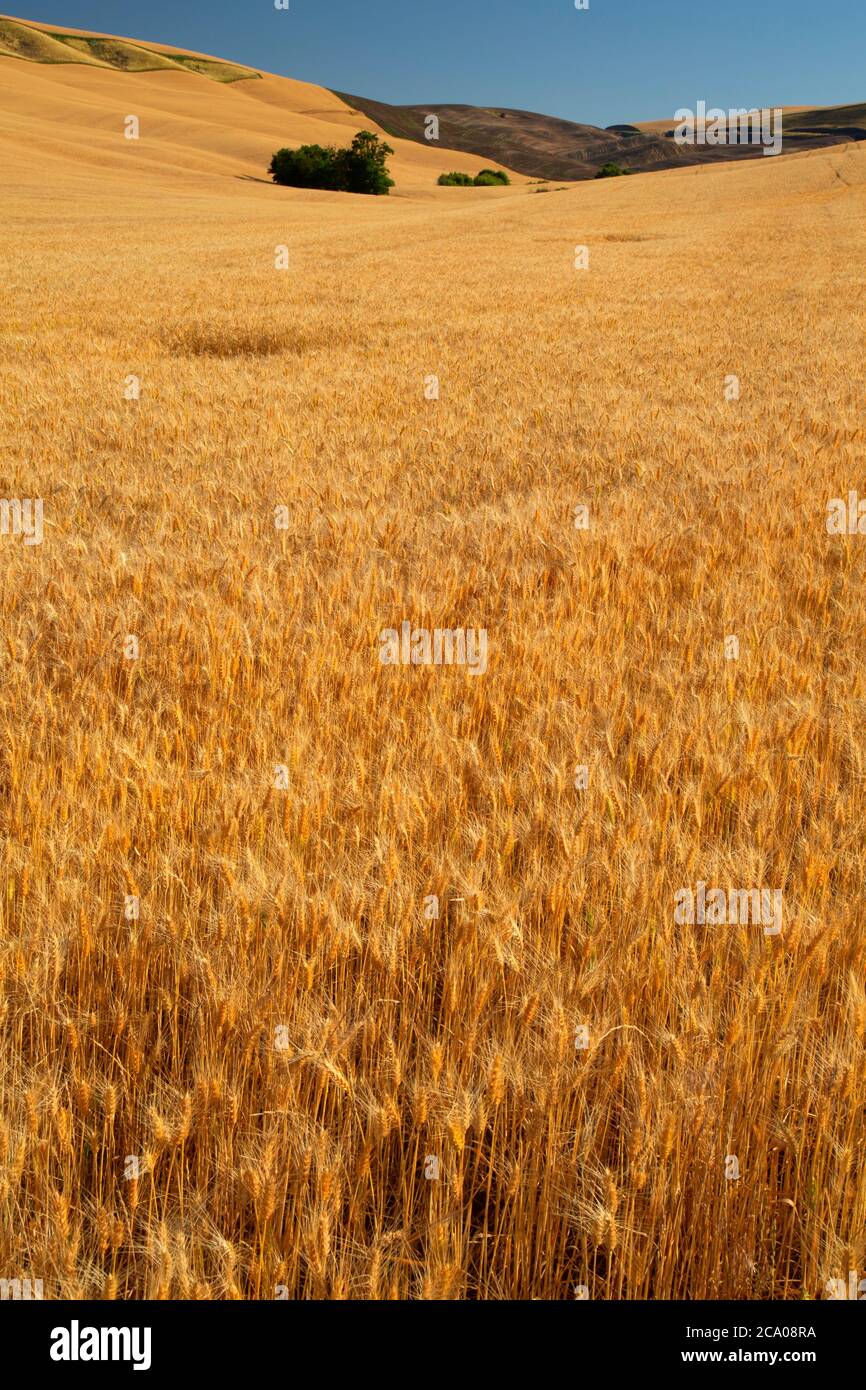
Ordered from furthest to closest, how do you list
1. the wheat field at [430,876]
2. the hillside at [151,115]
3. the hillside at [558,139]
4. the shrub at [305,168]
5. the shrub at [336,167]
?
the hillside at [558,139] < the shrub at [336,167] < the shrub at [305,168] < the hillside at [151,115] < the wheat field at [430,876]

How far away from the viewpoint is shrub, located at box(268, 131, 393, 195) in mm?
68500

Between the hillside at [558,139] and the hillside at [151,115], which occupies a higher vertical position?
the hillside at [558,139]

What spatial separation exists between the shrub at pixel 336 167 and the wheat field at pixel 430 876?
73885 millimetres

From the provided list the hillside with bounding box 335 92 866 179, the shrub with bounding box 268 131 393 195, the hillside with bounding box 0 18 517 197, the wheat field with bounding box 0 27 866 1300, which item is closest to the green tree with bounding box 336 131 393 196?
the shrub with bounding box 268 131 393 195

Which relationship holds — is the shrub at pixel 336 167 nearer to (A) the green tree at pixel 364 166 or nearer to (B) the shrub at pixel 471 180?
(A) the green tree at pixel 364 166

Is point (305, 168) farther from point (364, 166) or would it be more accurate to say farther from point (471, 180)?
point (471, 180)

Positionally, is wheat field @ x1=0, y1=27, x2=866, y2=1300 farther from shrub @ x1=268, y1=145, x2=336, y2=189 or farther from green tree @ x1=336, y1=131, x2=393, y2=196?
green tree @ x1=336, y1=131, x2=393, y2=196

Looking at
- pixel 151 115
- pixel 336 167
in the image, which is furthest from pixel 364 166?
pixel 151 115

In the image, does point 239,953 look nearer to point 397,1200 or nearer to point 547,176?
point 397,1200

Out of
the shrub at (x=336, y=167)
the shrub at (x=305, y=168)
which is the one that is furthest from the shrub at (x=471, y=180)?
the shrub at (x=305, y=168)

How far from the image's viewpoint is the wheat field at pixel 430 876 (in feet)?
4.13

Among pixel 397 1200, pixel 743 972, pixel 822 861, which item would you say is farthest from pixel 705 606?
pixel 397 1200

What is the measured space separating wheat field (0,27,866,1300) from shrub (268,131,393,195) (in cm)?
7388

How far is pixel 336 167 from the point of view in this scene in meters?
70.1
